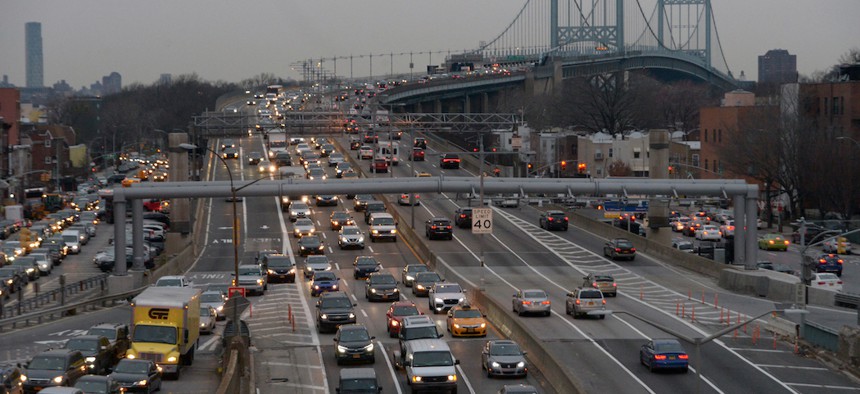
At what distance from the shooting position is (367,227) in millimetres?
81938

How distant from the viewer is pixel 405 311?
4419cm

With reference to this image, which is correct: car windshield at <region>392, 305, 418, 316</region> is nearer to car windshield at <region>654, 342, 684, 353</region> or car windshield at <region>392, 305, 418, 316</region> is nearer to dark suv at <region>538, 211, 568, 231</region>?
car windshield at <region>654, 342, 684, 353</region>

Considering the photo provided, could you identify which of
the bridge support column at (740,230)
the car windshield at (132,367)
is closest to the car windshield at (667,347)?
the car windshield at (132,367)

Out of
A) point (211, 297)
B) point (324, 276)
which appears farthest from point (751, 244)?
point (211, 297)

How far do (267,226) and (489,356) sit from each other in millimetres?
49050

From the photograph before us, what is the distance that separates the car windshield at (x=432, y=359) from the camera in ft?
114

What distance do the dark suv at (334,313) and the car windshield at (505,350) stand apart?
9.51 metres

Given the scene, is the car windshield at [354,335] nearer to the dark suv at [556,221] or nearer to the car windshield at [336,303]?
the car windshield at [336,303]

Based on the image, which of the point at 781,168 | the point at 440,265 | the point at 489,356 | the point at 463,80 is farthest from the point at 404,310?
the point at 463,80

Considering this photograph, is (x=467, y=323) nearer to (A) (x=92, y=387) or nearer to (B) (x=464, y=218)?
(A) (x=92, y=387)

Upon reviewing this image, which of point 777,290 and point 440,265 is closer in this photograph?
point 777,290

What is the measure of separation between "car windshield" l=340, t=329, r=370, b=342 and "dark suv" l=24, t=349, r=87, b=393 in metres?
8.65

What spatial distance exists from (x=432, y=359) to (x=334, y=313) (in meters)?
11.0

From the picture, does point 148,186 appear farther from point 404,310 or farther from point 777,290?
point 777,290
